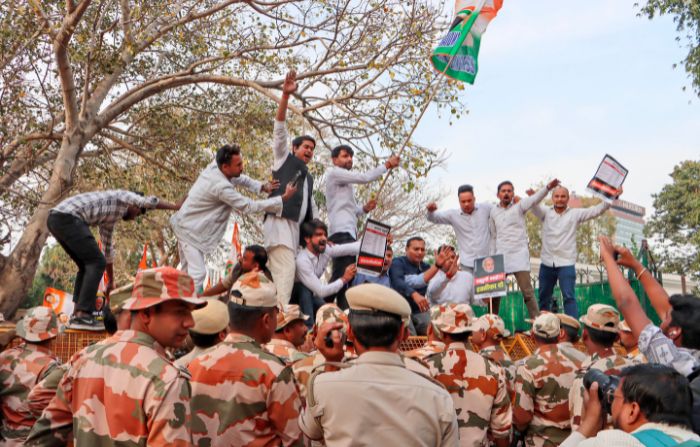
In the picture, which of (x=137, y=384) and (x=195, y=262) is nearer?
(x=137, y=384)

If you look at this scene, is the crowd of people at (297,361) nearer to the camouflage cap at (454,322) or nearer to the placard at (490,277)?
the camouflage cap at (454,322)

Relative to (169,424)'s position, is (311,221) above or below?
above

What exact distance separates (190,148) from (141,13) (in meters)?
3.68

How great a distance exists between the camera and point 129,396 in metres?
2.85

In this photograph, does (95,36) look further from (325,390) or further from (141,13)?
(325,390)

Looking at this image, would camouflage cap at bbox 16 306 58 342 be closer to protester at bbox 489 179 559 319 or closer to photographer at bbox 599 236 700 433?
photographer at bbox 599 236 700 433

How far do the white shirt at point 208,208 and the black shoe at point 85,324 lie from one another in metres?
1.26

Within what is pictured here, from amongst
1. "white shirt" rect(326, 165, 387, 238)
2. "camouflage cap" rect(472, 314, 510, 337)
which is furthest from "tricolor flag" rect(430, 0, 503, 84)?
"camouflage cap" rect(472, 314, 510, 337)

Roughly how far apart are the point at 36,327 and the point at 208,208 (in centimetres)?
277

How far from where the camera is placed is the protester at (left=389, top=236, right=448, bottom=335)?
28.1 feet

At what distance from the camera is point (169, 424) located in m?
2.75

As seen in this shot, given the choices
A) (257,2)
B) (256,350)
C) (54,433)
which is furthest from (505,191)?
(54,433)

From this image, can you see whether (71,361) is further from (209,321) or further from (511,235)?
(511,235)

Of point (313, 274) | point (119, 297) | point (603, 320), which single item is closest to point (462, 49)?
point (313, 274)
